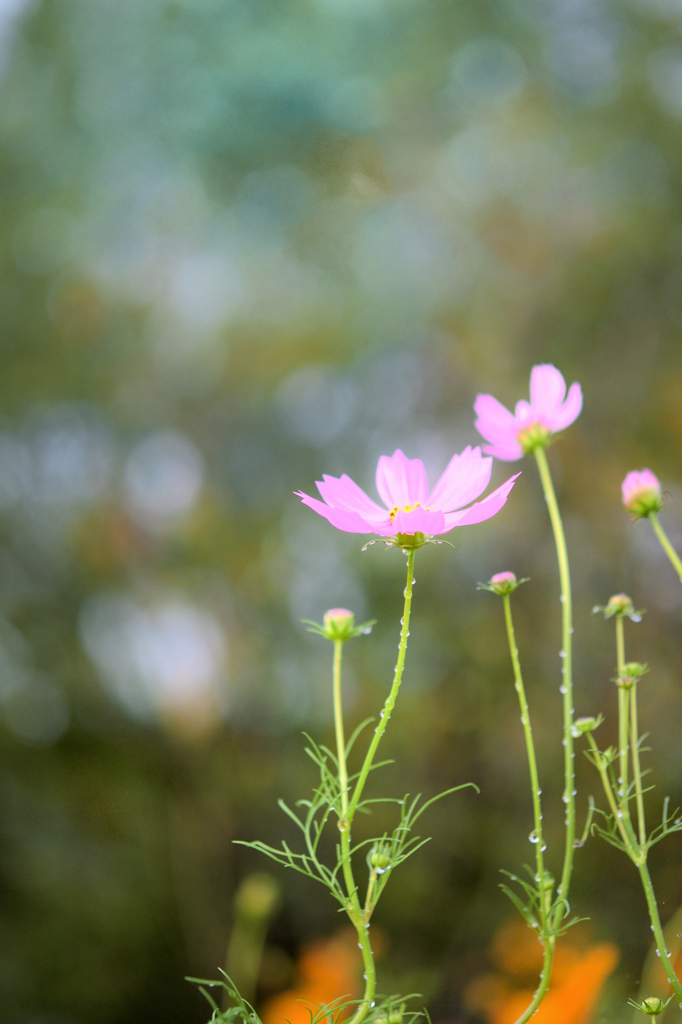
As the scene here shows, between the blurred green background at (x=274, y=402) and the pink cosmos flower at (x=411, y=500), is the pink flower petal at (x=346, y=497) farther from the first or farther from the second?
the blurred green background at (x=274, y=402)

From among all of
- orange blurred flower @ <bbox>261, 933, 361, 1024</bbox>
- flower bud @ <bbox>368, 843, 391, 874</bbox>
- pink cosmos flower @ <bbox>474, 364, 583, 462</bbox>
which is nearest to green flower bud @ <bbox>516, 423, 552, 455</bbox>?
pink cosmos flower @ <bbox>474, 364, 583, 462</bbox>

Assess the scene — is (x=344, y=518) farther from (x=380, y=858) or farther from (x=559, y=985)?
(x=559, y=985)

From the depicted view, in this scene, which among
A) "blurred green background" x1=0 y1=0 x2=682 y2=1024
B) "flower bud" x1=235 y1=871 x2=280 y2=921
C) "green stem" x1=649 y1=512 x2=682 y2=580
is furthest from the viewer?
"blurred green background" x1=0 y1=0 x2=682 y2=1024

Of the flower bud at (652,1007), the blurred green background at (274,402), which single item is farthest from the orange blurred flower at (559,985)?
the blurred green background at (274,402)

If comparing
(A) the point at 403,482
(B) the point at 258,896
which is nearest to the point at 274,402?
(B) the point at 258,896

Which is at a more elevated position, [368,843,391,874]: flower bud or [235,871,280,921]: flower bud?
[368,843,391,874]: flower bud

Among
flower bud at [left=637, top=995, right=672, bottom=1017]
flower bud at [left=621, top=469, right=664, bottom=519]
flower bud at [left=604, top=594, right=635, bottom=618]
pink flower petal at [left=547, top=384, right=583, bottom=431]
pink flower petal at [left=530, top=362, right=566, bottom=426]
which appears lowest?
flower bud at [left=637, top=995, right=672, bottom=1017]

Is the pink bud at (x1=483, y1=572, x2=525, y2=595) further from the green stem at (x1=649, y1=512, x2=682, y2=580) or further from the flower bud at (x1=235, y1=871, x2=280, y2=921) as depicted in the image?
A: the flower bud at (x1=235, y1=871, x2=280, y2=921)
